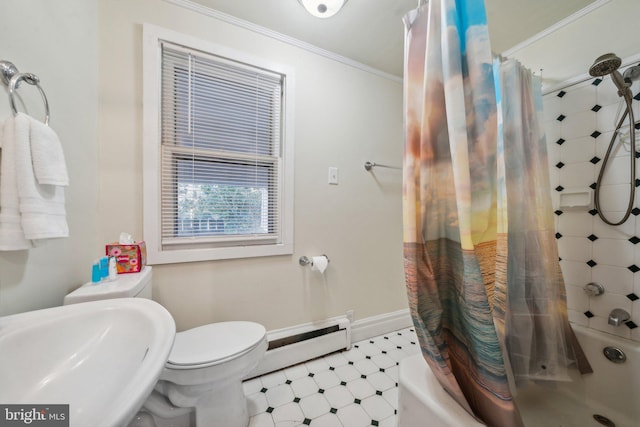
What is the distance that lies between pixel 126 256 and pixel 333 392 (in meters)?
1.34

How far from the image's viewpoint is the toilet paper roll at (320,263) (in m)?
1.51

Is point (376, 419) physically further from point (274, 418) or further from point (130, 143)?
point (130, 143)

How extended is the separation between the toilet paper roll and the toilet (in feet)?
1.93

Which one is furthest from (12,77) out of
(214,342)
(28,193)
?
(214,342)

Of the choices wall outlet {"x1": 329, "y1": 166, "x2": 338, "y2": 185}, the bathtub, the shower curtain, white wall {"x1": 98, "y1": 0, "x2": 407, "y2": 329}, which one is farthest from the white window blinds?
the bathtub

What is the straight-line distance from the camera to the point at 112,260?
0.98m

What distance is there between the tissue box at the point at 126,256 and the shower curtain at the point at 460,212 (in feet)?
4.07

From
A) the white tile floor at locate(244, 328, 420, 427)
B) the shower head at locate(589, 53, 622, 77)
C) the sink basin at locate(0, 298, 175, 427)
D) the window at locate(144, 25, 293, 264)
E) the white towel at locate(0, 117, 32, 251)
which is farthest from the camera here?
the window at locate(144, 25, 293, 264)

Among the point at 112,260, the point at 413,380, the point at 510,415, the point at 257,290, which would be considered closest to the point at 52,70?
the point at 112,260

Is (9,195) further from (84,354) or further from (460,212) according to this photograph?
(460,212)

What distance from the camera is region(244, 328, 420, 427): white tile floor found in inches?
42.6

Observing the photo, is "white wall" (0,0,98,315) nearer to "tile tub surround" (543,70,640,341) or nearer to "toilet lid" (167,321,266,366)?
"toilet lid" (167,321,266,366)

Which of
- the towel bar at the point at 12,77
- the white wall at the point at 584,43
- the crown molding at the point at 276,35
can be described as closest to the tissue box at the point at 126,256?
the towel bar at the point at 12,77

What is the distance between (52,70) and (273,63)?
3.45 feet
